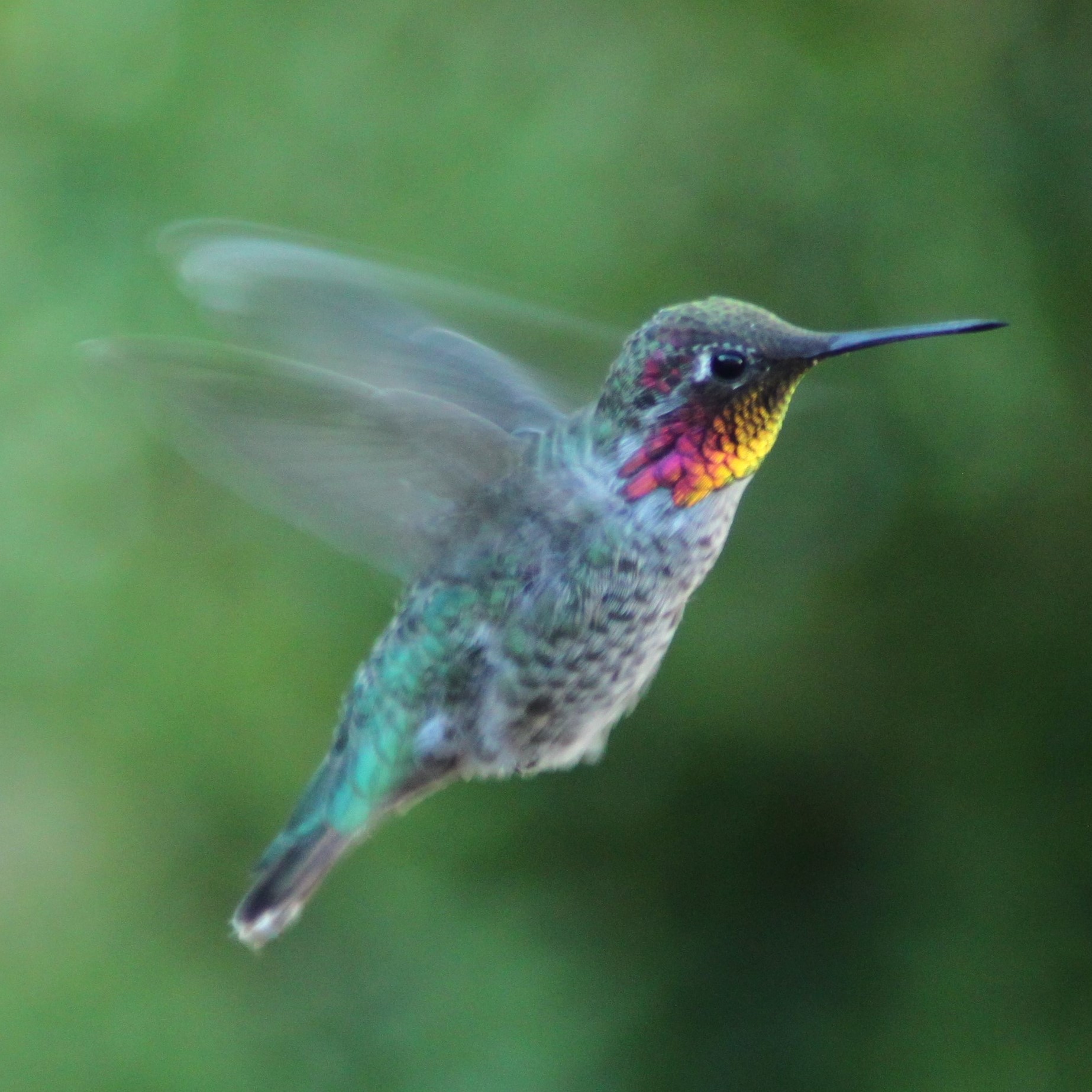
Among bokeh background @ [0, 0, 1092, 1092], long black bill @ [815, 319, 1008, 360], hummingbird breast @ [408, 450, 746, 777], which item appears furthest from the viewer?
bokeh background @ [0, 0, 1092, 1092]

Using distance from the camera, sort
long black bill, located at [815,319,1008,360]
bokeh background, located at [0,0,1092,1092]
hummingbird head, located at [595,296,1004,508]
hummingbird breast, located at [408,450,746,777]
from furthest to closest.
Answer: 1. bokeh background, located at [0,0,1092,1092]
2. hummingbird breast, located at [408,450,746,777]
3. hummingbird head, located at [595,296,1004,508]
4. long black bill, located at [815,319,1008,360]

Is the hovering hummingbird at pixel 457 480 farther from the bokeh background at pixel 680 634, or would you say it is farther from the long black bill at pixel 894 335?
the bokeh background at pixel 680 634

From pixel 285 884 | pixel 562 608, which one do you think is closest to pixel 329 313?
pixel 562 608

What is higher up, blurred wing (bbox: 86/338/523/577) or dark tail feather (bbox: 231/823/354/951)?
blurred wing (bbox: 86/338/523/577)

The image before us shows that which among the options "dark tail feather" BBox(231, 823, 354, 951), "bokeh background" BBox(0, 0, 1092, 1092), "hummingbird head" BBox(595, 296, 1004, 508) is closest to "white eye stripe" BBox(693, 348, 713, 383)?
"hummingbird head" BBox(595, 296, 1004, 508)

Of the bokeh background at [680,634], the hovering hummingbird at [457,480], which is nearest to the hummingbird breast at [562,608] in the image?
the hovering hummingbird at [457,480]

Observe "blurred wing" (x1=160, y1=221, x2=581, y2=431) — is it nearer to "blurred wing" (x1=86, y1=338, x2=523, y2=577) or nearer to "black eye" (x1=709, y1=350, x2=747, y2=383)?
"blurred wing" (x1=86, y1=338, x2=523, y2=577)

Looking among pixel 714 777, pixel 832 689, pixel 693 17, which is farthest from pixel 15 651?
pixel 693 17
